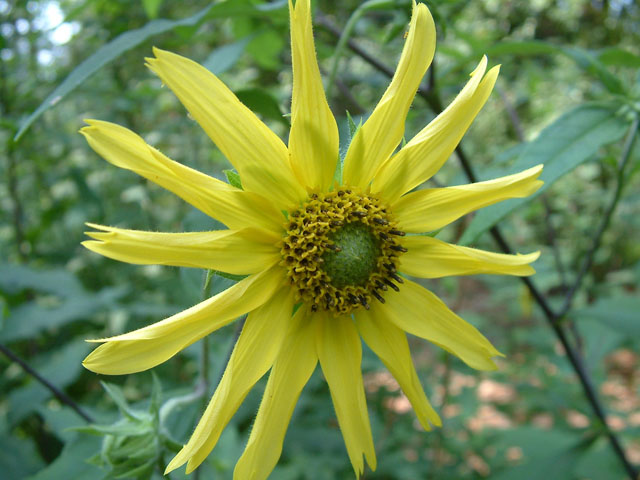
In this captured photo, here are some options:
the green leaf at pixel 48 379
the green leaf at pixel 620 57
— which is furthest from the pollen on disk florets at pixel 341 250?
the green leaf at pixel 48 379

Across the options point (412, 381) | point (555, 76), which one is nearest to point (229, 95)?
point (412, 381)

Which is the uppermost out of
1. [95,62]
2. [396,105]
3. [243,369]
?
[95,62]

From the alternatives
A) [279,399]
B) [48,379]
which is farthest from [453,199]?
[48,379]

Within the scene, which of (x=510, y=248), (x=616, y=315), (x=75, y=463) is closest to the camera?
(x=75, y=463)

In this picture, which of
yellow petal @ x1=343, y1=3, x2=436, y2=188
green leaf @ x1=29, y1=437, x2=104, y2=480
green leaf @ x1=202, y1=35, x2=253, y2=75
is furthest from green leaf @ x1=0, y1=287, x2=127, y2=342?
yellow petal @ x1=343, y1=3, x2=436, y2=188

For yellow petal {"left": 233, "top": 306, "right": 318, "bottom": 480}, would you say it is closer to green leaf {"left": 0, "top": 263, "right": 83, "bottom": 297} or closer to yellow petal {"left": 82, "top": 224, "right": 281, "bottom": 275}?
yellow petal {"left": 82, "top": 224, "right": 281, "bottom": 275}

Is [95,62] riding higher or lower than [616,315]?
higher

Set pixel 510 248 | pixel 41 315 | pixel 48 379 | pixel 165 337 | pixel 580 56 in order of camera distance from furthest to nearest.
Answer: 1. pixel 41 315
2. pixel 48 379
3. pixel 510 248
4. pixel 580 56
5. pixel 165 337

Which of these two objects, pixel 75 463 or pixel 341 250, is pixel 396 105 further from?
pixel 75 463
